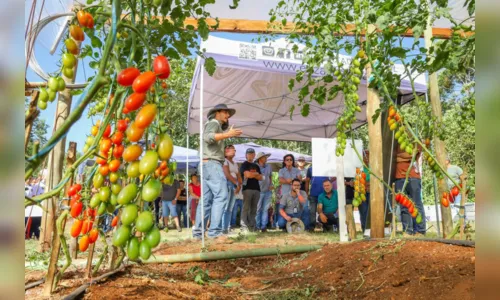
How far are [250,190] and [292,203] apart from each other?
699 millimetres

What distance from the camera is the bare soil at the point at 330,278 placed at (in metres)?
1.69

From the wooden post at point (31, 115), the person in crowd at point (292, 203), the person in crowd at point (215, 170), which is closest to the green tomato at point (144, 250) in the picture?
the wooden post at point (31, 115)

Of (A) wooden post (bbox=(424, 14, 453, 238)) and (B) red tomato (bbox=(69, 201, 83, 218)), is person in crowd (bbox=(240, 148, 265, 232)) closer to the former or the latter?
(A) wooden post (bbox=(424, 14, 453, 238))

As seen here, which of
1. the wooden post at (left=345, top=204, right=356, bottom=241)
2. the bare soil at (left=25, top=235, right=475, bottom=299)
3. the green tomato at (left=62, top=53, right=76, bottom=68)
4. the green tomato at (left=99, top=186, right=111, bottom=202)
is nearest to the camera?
the green tomato at (left=62, top=53, right=76, bottom=68)

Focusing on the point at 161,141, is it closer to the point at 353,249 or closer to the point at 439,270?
the point at 439,270

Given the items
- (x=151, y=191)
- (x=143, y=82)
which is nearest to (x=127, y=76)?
(x=143, y=82)

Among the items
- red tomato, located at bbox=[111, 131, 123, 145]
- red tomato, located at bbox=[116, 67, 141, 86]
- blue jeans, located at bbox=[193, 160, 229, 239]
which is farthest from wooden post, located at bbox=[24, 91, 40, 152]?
blue jeans, located at bbox=[193, 160, 229, 239]

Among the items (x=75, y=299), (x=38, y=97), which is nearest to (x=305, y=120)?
(x=75, y=299)

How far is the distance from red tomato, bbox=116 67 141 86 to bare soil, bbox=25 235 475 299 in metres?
1.32

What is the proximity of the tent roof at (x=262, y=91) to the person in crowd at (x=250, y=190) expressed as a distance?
99cm

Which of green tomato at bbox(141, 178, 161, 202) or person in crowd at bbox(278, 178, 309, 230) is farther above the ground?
green tomato at bbox(141, 178, 161, 202)

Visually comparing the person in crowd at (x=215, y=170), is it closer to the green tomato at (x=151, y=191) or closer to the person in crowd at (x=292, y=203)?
the person in crowd at (x=292, y=203)

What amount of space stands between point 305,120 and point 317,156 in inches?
141

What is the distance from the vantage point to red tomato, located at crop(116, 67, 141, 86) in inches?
21.2
